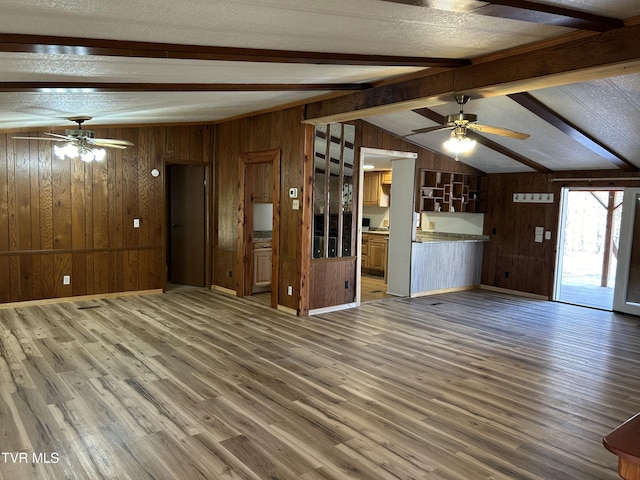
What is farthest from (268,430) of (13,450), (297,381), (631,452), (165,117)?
(165,117)

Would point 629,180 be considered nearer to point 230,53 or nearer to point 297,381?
point 297,381

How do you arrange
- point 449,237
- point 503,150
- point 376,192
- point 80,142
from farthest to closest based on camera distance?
point 376,192, point 449,237, point 503,150, point 80,142

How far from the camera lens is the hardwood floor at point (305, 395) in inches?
103

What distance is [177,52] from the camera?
2.78m

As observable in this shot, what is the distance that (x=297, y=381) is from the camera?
377 centimetres

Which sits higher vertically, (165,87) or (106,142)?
(165,87)

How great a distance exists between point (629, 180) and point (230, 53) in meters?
6.42

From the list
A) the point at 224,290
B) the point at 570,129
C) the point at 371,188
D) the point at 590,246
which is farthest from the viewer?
the point at 590,246

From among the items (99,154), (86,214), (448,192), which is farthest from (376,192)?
(86,214)

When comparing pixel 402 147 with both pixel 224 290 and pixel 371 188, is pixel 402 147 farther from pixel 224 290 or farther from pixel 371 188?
pixel 224 290

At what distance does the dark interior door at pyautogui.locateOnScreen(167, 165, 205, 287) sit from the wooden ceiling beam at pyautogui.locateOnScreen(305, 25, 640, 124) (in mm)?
3607

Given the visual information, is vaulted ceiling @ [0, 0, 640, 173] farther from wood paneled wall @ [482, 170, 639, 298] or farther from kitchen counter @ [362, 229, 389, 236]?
kitchen counter @ [362, 229, 389, 236]

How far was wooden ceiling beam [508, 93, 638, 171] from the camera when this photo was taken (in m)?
4.96

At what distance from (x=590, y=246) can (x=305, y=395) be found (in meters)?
9.22
